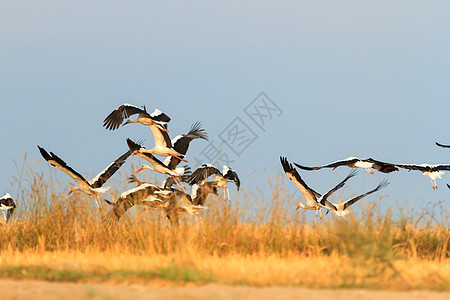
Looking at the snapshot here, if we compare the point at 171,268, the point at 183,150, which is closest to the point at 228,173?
the point at 183,150

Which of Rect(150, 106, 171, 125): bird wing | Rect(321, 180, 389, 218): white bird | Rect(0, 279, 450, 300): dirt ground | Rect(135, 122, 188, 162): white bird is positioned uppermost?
Rect(150, 106, 171, 125): bird wing

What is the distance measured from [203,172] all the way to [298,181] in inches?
61.8

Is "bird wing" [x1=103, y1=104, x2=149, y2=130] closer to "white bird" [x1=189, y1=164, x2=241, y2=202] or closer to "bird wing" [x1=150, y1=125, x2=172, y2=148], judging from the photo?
"bird wing" [x1=150, y1=125, x2=172, y2=148]

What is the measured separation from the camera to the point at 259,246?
8289 mm

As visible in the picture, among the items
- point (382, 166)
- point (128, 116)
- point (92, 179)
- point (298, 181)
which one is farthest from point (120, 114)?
point (382, 166)

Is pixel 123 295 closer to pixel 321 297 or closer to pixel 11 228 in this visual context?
pixel 321 297

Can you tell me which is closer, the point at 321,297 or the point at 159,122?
the point at 321,297

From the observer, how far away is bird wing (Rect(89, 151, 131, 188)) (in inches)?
350

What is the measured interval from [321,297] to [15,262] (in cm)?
413

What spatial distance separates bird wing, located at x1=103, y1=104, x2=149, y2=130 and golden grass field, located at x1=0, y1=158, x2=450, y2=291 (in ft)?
4.47

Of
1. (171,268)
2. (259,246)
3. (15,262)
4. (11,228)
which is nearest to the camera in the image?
(171,268)

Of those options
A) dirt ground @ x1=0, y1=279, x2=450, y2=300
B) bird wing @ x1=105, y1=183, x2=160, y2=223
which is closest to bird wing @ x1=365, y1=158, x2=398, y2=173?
bird wing @ x1=105, y1=183, x2=160, y2=223

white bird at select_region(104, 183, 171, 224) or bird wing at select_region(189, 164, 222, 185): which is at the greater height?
bird wing at select_region(189, 164, 222, 185)

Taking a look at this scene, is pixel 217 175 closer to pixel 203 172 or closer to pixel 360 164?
pixel 203 172
